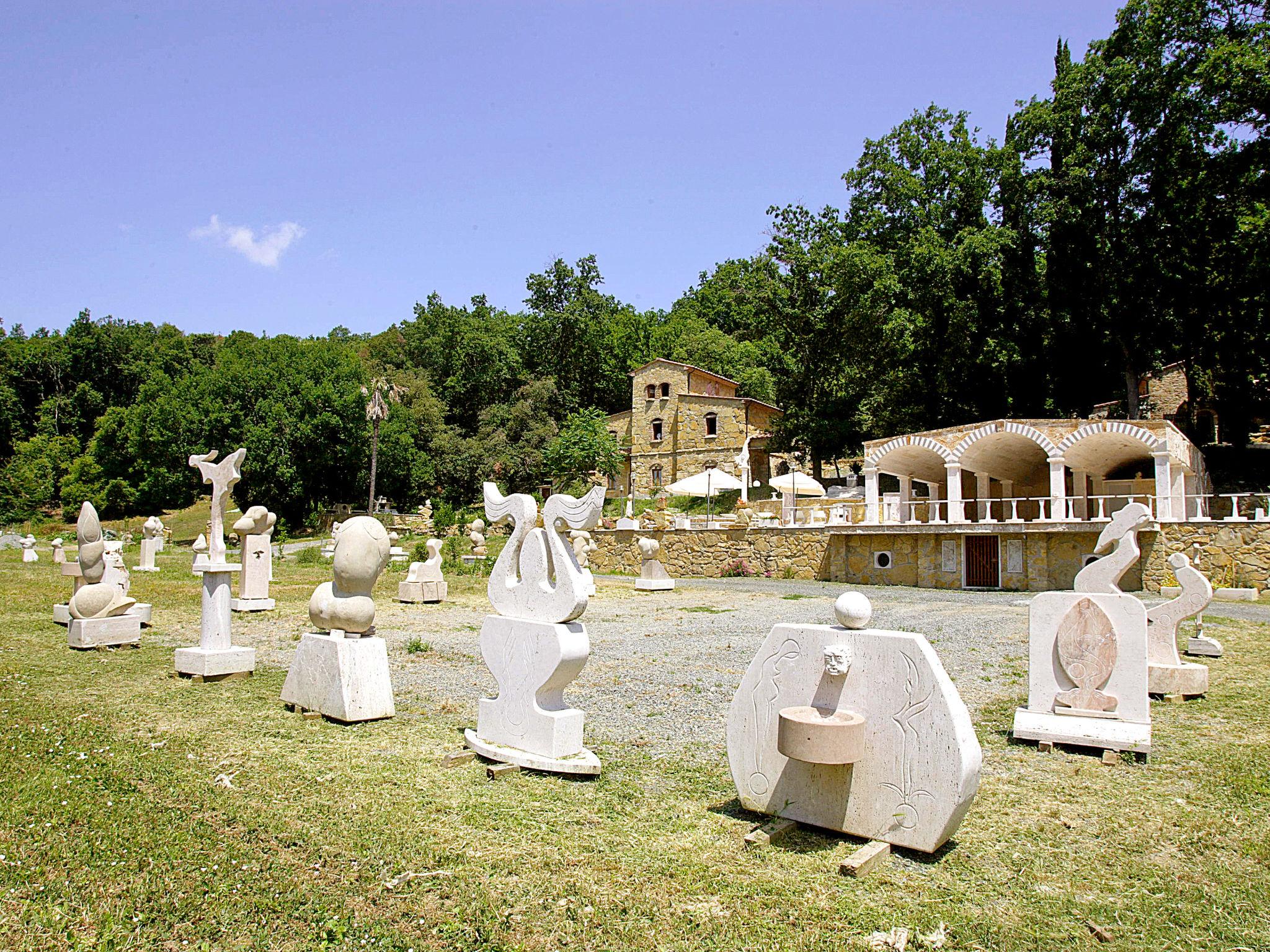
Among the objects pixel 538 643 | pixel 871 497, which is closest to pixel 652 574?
pixel 871 497

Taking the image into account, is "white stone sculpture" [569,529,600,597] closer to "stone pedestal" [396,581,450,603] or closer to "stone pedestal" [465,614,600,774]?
"stone pedestal" [396,581,450,603]

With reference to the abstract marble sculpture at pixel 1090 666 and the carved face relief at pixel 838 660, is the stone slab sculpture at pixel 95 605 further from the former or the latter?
the abstract marble sculpture at pixel 1090 666

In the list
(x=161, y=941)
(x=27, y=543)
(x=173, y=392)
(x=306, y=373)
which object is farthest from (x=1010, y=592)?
(x=173, y=392)

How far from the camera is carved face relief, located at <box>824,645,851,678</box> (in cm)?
414

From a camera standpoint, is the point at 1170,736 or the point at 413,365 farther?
the point at 413,365

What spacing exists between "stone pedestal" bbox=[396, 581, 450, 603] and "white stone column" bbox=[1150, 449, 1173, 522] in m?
15.8

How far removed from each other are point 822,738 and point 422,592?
43.4ft

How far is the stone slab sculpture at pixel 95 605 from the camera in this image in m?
9.98

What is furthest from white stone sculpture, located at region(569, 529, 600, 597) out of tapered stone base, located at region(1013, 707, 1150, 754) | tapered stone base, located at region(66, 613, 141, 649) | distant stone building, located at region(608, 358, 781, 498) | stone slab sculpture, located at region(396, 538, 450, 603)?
distant stone building, located at region(608, 358, 781, 498)

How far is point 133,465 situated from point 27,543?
69.2 ft

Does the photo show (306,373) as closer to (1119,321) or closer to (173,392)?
(173,392)

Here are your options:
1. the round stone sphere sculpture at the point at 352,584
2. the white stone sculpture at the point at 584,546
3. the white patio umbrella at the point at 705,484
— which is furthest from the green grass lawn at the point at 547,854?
the white patio umbrella at the point at 705,484

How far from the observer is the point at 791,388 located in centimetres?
3409

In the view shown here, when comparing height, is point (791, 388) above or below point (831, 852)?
above
